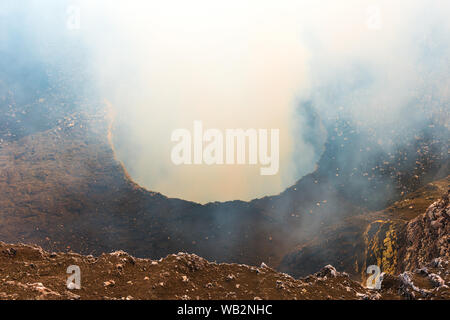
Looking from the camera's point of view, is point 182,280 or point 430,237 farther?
point 430,237

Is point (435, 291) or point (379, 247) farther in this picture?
point (379, 247)

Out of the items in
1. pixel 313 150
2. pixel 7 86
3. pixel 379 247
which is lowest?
pixel 379 247

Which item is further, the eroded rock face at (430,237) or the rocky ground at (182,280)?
the eroded rock face at (430,237)

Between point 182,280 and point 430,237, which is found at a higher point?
point 430,237

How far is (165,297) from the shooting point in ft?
40.9

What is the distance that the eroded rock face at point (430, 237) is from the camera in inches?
627

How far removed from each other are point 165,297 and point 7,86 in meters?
37.5

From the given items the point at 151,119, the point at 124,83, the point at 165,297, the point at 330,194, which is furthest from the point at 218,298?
the point at 124,83

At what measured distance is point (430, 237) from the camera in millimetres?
17141

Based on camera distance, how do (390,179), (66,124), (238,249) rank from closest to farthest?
(238,249) → (390,179) → (66,124)

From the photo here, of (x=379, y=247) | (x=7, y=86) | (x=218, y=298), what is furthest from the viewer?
(x=7, y=86)

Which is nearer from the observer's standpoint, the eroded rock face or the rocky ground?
the rocky ground

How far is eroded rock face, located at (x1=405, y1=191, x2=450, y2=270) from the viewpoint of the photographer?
15.9m

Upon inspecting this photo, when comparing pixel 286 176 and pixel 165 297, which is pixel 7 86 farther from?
pixel 165 297
